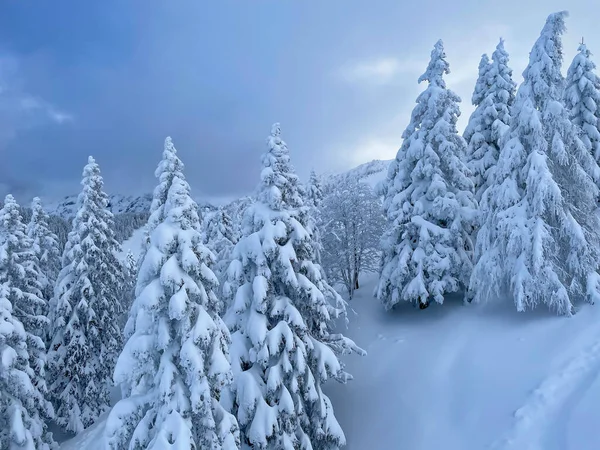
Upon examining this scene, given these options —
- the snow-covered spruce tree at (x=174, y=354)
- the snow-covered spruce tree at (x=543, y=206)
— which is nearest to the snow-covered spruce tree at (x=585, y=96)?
the snow-covered spruce tree at (x=543, y=206)

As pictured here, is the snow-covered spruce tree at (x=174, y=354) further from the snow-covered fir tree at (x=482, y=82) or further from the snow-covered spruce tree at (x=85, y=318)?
the snow-covered fir tree at (x=482, y=82)

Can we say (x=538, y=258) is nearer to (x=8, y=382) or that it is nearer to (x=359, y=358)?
(x=359, y=358)

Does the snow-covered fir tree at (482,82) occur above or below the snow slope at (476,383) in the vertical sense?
above

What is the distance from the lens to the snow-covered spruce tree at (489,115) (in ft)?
78.0

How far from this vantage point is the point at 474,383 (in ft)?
49.7

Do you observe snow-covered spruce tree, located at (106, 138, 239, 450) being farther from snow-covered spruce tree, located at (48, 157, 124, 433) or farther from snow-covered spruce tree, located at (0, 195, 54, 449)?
snow-covered spruce tree, located at (48, 157, 124, 433)

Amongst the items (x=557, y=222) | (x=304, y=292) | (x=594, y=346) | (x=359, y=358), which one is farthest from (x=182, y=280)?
(x=557, y=222)

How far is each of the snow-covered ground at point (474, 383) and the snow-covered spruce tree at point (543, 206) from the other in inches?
59.4

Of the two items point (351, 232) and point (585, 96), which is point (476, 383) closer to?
point (351, 232)

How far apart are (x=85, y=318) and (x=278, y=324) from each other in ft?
51.1

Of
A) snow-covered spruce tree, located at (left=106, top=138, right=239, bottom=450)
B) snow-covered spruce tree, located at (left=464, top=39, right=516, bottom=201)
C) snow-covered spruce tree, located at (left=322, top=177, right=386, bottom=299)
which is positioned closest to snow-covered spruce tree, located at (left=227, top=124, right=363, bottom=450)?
snow-covered spruce tree, located at (left=106, top=138, right=239, bottom=450)

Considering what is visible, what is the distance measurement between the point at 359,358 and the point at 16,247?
18287 mm

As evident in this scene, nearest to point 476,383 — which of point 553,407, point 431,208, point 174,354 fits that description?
point 553,407

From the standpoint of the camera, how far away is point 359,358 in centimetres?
2005
